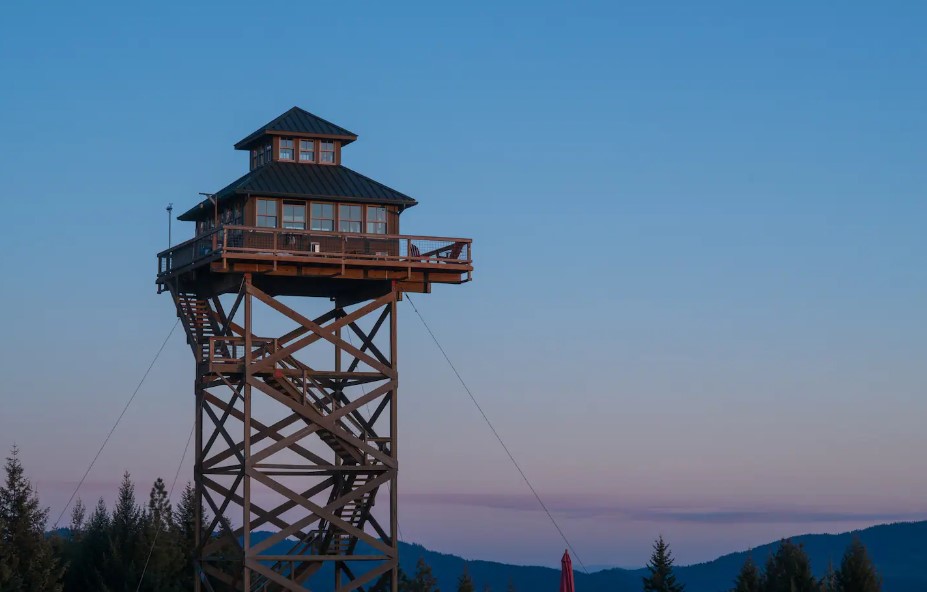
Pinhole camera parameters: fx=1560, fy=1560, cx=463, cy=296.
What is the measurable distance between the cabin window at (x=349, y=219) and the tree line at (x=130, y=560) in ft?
40.3

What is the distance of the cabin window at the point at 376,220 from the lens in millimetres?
56000

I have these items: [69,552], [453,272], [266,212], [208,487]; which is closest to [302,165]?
[266,212]

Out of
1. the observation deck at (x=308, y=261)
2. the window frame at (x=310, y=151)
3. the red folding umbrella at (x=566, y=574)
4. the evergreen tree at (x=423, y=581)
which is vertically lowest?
the red folding umbrella at (x=566, y=574)

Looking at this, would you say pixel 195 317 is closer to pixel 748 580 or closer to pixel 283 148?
pixel 283 148

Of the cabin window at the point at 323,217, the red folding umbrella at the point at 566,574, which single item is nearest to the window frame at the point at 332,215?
the cabin window at the point at 323,217

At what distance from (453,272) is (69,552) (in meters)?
28.9

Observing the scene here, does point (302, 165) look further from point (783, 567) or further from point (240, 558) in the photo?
point (783, 567)

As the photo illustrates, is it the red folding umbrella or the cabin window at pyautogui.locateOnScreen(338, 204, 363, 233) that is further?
the cabin window at pyautogui.locateOnScreen(338, 204, 363, 233)

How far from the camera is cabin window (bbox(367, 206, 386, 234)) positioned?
56.0m

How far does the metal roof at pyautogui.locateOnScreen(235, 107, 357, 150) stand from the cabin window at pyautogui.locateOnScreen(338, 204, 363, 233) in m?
3.57

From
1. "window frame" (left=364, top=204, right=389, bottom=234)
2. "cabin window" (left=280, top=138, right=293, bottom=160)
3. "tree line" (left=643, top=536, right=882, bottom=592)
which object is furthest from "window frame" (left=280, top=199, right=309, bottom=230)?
"tree line" (left=643, top=536, right=882, bottom=592)

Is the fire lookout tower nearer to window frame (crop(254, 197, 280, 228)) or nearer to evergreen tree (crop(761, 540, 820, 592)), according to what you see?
window frame (crop(254, 197, 280, 228))

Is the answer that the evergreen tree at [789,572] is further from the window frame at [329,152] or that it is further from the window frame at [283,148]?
the window frame at [283,148]

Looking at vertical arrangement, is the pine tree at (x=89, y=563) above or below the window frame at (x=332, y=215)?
below
